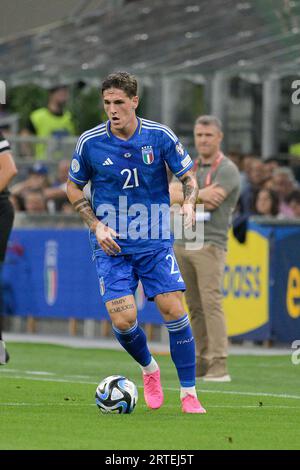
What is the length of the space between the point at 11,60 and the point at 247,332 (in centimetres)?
1192

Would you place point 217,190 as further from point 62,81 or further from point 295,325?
point 62,81

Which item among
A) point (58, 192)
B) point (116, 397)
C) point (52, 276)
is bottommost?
point (52, 276)

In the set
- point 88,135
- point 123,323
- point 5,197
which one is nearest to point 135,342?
point 123,323

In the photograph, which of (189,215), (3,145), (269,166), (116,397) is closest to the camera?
(189,215)

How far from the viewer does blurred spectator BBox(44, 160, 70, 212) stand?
23.1 m

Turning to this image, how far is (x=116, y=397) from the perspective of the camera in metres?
10.9

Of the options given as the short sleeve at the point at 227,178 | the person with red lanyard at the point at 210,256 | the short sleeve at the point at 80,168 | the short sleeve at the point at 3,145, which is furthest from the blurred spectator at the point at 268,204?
the short sleeve at the point at 80,168

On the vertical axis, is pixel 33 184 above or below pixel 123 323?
Result: below

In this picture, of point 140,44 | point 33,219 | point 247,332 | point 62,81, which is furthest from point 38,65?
point 247,332

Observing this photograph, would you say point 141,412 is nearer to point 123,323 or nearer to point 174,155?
point 123,323

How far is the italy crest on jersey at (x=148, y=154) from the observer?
11.1 meters

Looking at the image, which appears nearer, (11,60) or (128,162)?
(128,162)

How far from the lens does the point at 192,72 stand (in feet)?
79.9

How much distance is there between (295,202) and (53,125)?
7.54m
